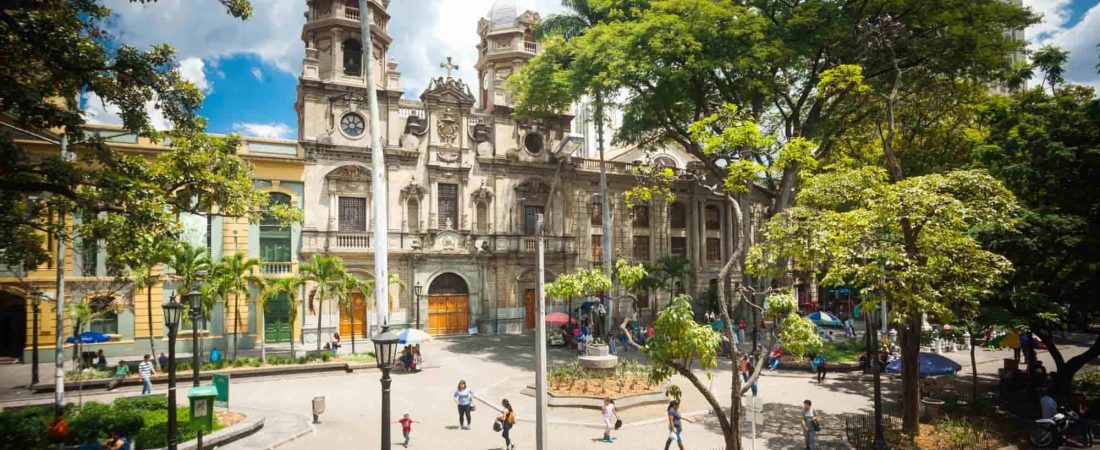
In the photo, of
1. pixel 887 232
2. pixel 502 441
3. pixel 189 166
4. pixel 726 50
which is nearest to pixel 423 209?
pixel 726 50

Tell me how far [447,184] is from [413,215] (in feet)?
8.64

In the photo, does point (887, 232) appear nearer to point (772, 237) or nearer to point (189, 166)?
point (772, 237)

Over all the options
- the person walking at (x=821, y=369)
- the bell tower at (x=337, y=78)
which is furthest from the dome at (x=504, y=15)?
the person walking at (x=821, y=369)

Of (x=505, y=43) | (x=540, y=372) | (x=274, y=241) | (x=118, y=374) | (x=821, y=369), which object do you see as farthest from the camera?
(x=505, y=43)

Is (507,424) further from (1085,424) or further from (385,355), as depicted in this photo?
(1085,424)

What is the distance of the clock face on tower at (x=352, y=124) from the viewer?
30.6 m

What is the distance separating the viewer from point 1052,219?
571 inches

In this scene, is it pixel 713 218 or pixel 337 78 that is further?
pixel 713 218

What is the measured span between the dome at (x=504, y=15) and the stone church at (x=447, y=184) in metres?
0.08

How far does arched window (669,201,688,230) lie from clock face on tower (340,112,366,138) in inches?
837

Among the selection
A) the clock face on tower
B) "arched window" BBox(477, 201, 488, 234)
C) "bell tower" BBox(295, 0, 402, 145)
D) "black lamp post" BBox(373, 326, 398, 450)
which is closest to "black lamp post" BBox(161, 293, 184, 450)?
"black lamp post" BBox(373, 326, 398, 450)

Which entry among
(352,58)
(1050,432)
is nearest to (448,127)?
(352,58)

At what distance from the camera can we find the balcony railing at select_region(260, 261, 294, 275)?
2775 centimetres

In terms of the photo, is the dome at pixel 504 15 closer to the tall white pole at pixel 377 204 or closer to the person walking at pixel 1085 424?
the tall white pole at pixel 377 204
